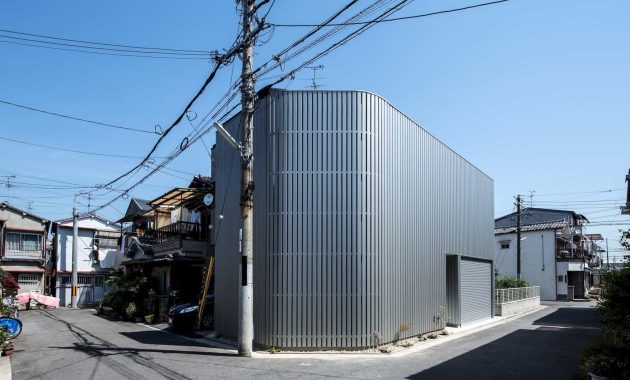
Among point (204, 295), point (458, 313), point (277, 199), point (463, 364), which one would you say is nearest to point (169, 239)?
point (204, 295)

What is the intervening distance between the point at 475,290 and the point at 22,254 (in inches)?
1344

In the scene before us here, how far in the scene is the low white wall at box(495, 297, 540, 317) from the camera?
25734 mm

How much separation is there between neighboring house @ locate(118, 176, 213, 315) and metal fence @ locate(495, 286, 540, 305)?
49.7 feet

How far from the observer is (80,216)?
4156 centimetres

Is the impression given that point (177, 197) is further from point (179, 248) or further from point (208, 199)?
point (208, 199)

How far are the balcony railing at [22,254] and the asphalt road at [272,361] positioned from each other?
23.7m

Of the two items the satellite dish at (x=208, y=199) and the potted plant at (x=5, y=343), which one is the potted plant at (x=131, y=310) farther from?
the potted plant at (x=5, y=343)

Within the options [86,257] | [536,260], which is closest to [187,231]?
[86,257]

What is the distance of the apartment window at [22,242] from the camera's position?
3800 cm

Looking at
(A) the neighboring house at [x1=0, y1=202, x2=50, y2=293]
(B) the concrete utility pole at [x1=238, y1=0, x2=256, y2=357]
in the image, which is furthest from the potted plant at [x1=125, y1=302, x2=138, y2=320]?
(A) the neighboring house at [x1=0, y1=202, x2=50, y2=293]

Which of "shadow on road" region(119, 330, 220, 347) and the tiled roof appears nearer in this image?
"shadow on road" region(119, 330, 220, 347)

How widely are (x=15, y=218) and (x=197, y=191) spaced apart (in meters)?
23.0

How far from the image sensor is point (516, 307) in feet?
92.0

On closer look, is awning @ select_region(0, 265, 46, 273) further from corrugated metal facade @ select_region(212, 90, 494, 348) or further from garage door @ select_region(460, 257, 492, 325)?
garage door @ select_region(460, 257, 492, 325)
